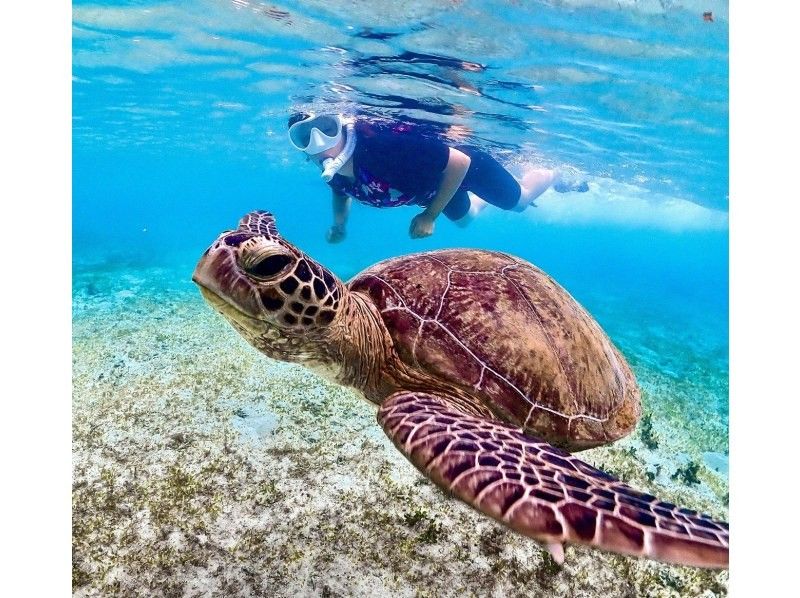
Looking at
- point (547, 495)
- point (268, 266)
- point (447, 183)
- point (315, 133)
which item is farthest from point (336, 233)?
point (547, 495)

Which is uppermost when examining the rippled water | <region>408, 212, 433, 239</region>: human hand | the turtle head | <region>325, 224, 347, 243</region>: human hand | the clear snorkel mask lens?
the rippled water

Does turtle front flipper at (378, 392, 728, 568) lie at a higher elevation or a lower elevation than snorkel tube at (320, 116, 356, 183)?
higher

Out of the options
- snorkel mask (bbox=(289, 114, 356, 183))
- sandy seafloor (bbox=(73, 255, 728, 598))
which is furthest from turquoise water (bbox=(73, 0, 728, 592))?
sandy seafloor (bbox=(73, 255, 728, 598))

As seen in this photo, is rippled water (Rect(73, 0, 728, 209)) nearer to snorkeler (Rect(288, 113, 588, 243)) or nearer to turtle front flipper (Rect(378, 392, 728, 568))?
snorkeler (Rect(288, 113, 588, 243))

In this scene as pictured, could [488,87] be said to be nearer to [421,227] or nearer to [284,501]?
[421,227]

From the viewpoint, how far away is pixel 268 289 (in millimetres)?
1568

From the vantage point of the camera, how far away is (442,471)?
3.92ft

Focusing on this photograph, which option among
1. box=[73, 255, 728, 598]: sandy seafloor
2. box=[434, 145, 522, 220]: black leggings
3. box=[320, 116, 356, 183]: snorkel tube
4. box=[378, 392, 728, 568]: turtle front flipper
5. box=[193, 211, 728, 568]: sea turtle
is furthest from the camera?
box=[434, 145, 522, 220]: black leggings

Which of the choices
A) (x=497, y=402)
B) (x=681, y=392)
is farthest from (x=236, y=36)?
(x=681, y=392)

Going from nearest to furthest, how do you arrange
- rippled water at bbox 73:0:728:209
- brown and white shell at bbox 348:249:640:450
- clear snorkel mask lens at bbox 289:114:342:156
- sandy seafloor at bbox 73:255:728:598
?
brown and white shell at bbox 348:249:640:450 → sandy seafloor at bbox 73:255:728:598 → rippled water at bbox 73:0:728:209 → clear snorkel mask lens at bbox 289:114:342:156

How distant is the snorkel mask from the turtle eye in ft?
13.5

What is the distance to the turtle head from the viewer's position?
5.00 ft
